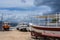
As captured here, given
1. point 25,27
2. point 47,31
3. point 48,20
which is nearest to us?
point 47,31

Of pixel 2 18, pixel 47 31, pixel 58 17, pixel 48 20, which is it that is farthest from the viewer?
pixel 2 18

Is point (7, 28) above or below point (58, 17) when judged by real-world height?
below

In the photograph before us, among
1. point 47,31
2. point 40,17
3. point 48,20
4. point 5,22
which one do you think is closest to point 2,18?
point 5,22

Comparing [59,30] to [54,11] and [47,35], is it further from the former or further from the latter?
[54,11]

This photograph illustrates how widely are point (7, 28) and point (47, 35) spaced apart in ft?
40.5

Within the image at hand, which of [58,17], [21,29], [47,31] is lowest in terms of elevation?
[21,29]

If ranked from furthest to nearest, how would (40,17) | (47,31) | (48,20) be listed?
1. (40,17)
2. (48,20)
3. (47,31)

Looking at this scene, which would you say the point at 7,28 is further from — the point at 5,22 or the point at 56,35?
the point at 56,35

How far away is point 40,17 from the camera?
12625mm

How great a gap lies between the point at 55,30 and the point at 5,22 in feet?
46.1

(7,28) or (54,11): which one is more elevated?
(54,11)

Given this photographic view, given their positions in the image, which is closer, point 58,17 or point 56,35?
point 56,35

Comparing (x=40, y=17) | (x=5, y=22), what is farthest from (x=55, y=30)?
(x=5, y=22)

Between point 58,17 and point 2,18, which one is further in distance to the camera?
point 2,18
